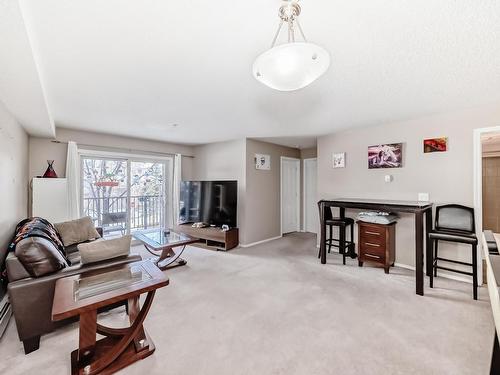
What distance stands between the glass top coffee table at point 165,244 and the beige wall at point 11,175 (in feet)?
5.01

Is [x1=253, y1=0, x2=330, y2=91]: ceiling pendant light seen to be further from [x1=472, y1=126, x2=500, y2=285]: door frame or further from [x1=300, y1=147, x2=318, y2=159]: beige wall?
[x1=300, y1=147, x2=318, y2=159]: beige wall

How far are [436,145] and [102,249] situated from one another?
4.32m

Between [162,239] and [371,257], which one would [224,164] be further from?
[371,257]

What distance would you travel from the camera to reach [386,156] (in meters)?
3.70

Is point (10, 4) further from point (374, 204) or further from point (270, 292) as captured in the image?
point (374, 204)

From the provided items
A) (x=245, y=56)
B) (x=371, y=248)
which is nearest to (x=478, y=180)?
(x=371, y=248)

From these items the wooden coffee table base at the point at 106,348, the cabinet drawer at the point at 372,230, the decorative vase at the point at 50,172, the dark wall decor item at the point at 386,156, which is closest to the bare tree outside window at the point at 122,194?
the decorative vase at the point at 50,172

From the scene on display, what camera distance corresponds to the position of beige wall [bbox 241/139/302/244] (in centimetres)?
490

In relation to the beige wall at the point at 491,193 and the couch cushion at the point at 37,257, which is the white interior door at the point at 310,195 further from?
the couch cushion at the point at 37,257

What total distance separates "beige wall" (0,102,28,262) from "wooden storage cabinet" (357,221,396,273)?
4443 mm

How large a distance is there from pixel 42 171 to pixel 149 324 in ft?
11.5

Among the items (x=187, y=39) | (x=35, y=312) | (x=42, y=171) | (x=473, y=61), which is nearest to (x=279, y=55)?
(x=187, y=39)

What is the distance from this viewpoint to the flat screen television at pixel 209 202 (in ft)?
15.5

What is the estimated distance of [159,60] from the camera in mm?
1883
